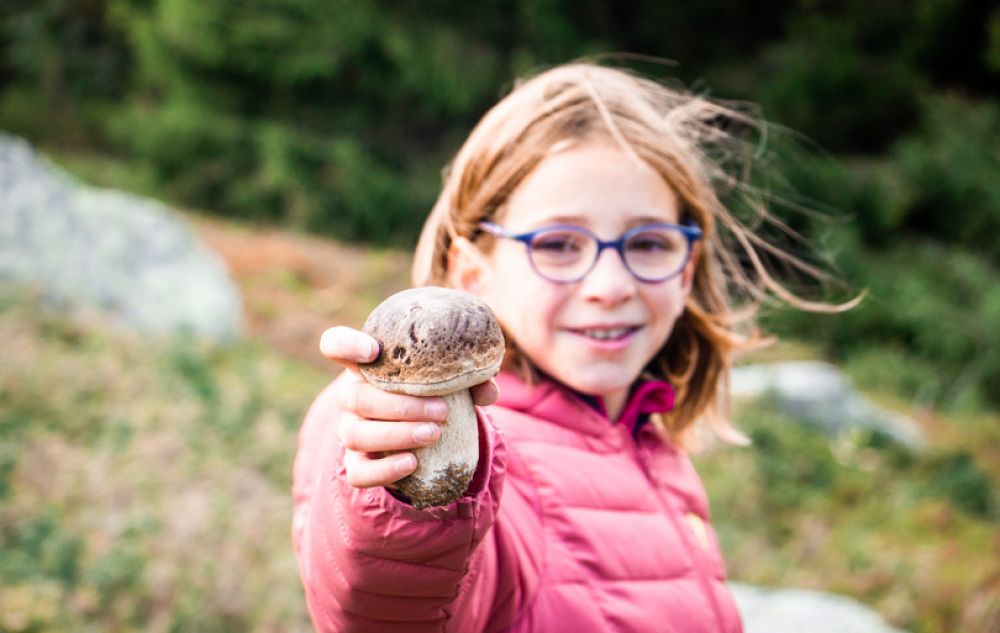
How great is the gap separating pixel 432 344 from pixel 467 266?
0.78m

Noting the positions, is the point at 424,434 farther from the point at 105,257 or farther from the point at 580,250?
the point at 105,257

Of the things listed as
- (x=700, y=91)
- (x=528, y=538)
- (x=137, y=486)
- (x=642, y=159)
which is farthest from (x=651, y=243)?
(x=700, y=91)

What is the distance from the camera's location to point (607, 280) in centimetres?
145

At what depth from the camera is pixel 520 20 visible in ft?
38.7

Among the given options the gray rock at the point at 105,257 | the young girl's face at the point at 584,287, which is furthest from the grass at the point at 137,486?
the young girl's face at the point at 584,287

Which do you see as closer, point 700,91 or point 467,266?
point 467,266

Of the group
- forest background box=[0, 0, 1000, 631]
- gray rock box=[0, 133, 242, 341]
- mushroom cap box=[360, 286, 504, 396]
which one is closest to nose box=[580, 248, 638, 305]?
mushroom cap box=[360, 286, 504, 396]

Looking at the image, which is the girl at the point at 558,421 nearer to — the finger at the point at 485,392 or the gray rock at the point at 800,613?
the finger at the point at 485,392

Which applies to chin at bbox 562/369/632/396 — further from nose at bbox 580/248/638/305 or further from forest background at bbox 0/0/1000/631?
forest background at bbox 0/0/1000/631

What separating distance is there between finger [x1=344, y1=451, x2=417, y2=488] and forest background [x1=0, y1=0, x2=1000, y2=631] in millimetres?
7888

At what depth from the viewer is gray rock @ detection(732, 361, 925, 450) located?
6.47m

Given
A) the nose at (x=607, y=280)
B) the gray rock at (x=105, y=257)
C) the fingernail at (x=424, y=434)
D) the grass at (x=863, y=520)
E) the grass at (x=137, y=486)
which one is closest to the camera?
the fingernail at (x=424, y=434)

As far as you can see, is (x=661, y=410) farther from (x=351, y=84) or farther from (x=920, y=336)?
(x=351, y=84)

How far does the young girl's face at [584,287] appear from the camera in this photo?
4.83ft
